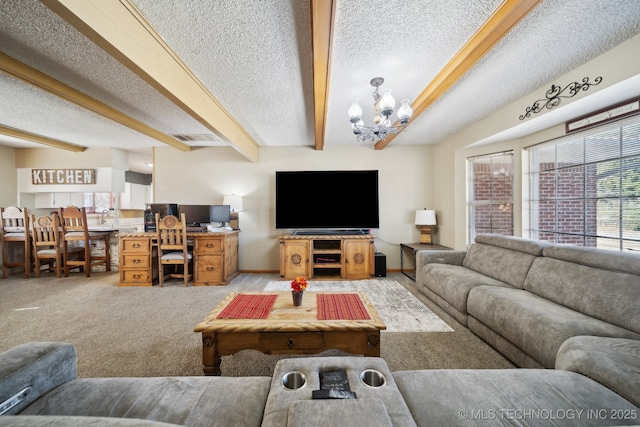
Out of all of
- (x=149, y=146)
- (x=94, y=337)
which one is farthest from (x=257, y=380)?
(x=149, y=146)

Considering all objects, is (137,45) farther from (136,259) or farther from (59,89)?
(136,259)

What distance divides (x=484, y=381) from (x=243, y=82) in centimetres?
267

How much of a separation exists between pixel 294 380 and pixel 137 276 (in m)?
3.64

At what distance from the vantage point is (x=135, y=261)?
3.49 m

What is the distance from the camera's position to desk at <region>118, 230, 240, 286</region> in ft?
11.4

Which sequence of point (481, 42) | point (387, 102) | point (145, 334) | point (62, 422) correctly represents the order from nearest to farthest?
point (62, 422)
point (481, 42)
point (387, 102)
point (145, 334)

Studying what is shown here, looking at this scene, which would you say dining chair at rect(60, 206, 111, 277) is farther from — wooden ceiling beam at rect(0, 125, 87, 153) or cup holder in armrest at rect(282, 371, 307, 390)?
cup holder in armrest at rect(282, 371, 307, 390)

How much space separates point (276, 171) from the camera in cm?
418

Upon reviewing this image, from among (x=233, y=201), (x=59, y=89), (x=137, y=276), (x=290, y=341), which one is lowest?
(x=137, y=276)

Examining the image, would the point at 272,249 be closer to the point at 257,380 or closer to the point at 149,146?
the point at 149,146

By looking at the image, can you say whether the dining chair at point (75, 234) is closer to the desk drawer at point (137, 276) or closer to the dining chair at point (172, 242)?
the desk drawer at point (137, 276)

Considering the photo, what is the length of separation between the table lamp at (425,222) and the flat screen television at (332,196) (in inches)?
28.5

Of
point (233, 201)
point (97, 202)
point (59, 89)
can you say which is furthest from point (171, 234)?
point (97, 202)

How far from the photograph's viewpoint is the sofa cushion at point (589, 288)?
1.41 m
